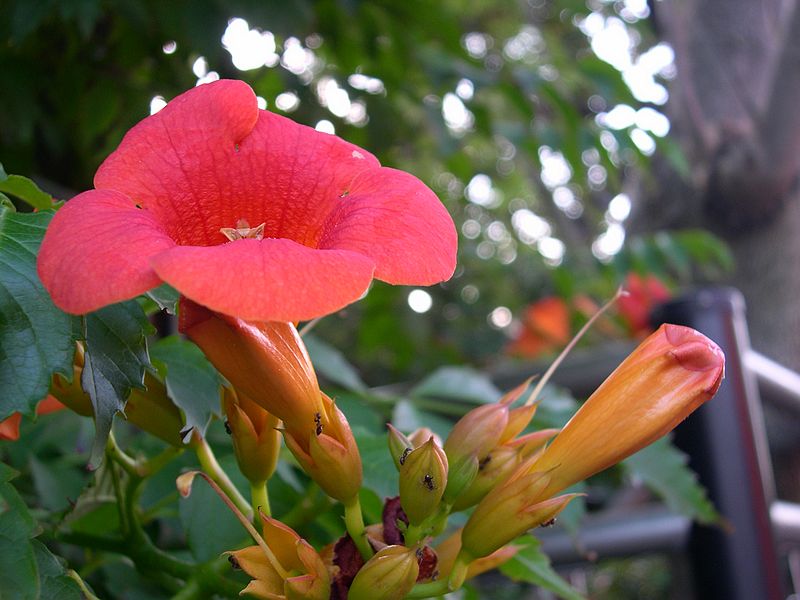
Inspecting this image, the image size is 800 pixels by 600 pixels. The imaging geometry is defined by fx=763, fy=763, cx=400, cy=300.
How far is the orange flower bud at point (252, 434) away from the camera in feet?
2.25

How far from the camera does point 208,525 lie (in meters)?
0.82

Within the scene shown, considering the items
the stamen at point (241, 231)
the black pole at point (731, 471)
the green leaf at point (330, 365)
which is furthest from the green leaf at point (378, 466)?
the black pole at point (731, 471)

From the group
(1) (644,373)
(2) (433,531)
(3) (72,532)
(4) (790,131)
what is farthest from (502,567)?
(4) (790,131)

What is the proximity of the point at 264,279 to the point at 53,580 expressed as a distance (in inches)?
12.2

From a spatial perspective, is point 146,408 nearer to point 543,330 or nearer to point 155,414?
point 155,414

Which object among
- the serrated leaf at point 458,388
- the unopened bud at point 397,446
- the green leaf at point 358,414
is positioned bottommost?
the serrated leaf at point 458,388

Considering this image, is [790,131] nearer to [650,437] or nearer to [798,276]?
[798,276]

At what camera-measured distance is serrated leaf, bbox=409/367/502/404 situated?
145 cm

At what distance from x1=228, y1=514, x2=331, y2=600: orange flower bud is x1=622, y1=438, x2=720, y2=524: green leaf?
Result: 0.85 m

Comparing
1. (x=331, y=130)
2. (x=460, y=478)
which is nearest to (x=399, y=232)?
(x=460, y=478)

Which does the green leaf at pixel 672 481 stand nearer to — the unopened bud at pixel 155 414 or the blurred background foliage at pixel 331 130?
the blurred background foliage at pixel 331 130

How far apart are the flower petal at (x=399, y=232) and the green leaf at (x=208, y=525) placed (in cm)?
34

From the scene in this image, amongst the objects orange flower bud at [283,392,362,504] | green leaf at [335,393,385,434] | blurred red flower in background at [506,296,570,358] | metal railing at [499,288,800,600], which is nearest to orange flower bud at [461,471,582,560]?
orange flower bud at [283,392,362,504]

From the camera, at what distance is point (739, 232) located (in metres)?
3.62
